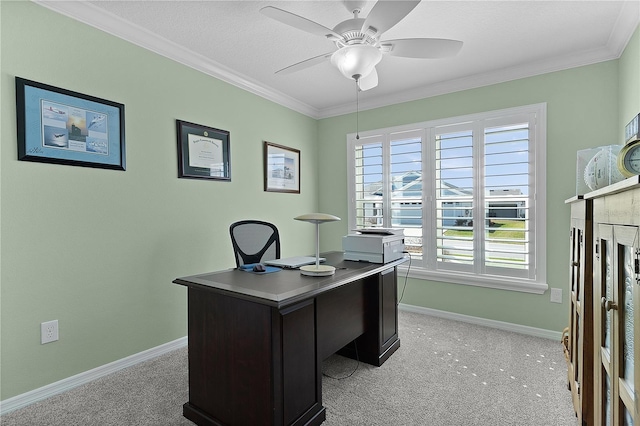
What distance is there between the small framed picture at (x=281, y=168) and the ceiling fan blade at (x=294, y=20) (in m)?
1.87

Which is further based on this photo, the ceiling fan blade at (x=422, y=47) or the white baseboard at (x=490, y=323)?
the white baseboard at (x=490, y=323)

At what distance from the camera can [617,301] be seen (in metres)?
1.05

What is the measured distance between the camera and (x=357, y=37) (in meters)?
1.94

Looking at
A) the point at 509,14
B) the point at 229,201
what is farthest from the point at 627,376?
the point at 229,201

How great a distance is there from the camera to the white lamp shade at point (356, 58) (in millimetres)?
1903

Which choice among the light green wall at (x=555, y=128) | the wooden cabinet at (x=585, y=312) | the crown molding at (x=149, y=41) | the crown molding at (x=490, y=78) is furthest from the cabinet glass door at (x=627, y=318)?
the crown molding at (x=149, y=41)

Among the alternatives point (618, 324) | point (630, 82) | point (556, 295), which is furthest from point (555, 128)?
point (618, 324)

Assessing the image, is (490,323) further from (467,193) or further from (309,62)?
(309,62)


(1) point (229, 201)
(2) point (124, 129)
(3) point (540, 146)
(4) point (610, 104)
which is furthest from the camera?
(1) point (229, 201)

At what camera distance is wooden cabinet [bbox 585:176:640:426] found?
90 cm

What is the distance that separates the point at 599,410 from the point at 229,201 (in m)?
2.93

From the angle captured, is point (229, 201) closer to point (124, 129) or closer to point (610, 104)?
point (124, 129)

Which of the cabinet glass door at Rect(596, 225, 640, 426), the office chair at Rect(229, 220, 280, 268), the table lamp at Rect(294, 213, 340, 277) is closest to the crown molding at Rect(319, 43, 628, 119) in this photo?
the office chair at Rect(229, 220, 280, 268)

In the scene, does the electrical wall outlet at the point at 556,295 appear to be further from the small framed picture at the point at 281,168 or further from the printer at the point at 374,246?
the small framed picture at the point at 281,168
